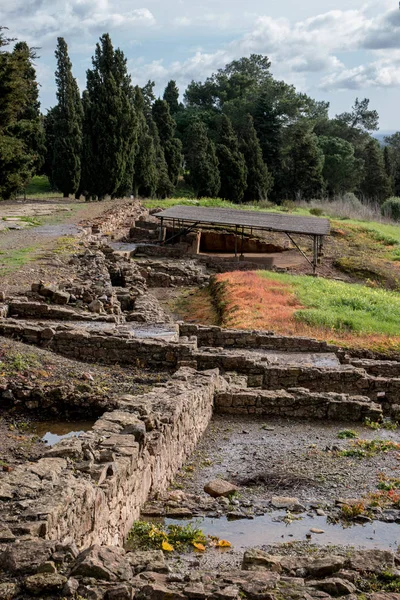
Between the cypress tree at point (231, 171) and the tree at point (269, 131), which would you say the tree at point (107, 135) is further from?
the tree at point (269, 131)

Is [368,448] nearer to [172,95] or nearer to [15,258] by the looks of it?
[15,258]

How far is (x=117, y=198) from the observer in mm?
48812

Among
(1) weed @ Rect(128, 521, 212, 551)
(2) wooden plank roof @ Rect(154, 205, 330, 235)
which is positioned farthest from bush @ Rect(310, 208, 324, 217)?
(1) weed @ Rect(128, 521, 212, 551)

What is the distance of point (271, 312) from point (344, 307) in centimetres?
216

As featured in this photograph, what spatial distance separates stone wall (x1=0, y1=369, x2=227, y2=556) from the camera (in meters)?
6.26

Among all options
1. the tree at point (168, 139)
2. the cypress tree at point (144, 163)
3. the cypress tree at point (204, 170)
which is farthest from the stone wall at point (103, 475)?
the tree at point (168, 139)

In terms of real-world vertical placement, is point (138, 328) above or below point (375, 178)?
below

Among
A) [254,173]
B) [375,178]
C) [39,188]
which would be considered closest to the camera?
[254,173]

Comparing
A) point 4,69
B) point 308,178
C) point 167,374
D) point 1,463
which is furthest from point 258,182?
point 1,463

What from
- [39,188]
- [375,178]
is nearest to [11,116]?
[39,188]

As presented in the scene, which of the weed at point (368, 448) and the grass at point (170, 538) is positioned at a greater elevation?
the grass at point (170, 538)

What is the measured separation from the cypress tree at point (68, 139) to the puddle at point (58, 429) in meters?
37.6

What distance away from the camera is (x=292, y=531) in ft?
26.7

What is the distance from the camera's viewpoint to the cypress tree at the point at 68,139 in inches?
1854
